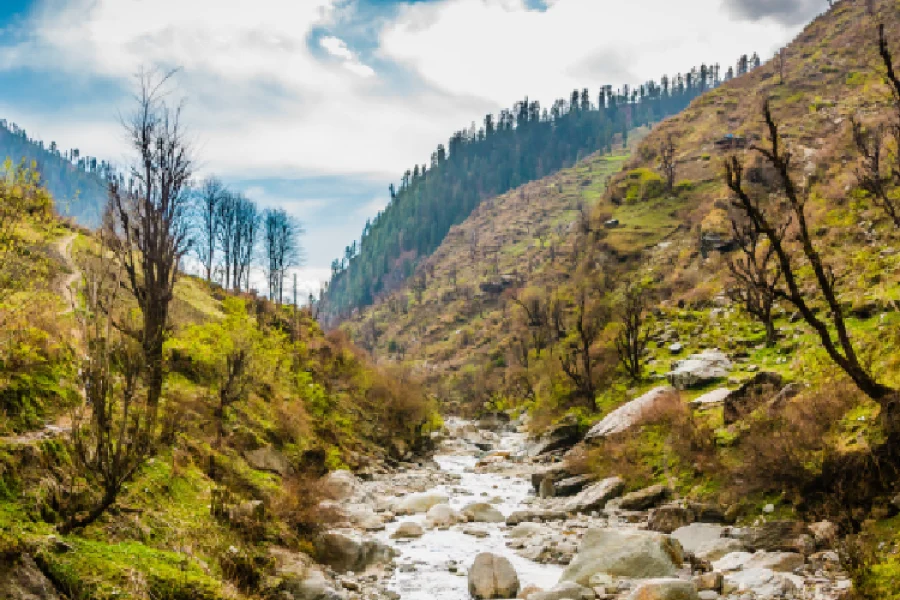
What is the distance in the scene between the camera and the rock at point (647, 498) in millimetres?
16453

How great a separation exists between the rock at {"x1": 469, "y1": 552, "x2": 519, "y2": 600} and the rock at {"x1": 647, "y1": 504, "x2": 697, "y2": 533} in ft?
15.2

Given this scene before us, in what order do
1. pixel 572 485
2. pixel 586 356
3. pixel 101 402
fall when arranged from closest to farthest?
pixel 101 402, pixel 572 485, pixel 586 356

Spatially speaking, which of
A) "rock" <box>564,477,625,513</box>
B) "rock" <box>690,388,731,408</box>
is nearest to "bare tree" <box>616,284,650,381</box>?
"rock" <box>690,388,731,408</box>

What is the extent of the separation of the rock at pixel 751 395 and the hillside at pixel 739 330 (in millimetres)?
74

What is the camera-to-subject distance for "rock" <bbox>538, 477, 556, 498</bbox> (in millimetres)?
20922

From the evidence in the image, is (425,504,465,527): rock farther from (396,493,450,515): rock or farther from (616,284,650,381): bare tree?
(616,284,650,381): bare tree

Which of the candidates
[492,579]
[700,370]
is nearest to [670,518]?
[492,579]

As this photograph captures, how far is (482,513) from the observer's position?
18266mm

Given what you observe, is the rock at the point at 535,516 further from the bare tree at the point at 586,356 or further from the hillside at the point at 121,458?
the bare tree at the point at 586,356

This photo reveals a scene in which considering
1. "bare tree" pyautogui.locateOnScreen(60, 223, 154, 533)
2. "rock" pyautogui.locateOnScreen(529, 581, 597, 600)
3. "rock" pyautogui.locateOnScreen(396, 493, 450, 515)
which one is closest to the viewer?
"bare tree" pyautogui.locateOnScreen(60, 223, 154, 533)

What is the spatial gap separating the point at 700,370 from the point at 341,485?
15072 millimetres

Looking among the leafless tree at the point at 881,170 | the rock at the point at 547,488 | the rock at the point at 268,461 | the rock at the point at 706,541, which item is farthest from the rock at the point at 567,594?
the leafless tree at the point at 881,170

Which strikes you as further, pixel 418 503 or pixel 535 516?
pixel 418 503

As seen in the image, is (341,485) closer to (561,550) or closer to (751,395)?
(561,550)
